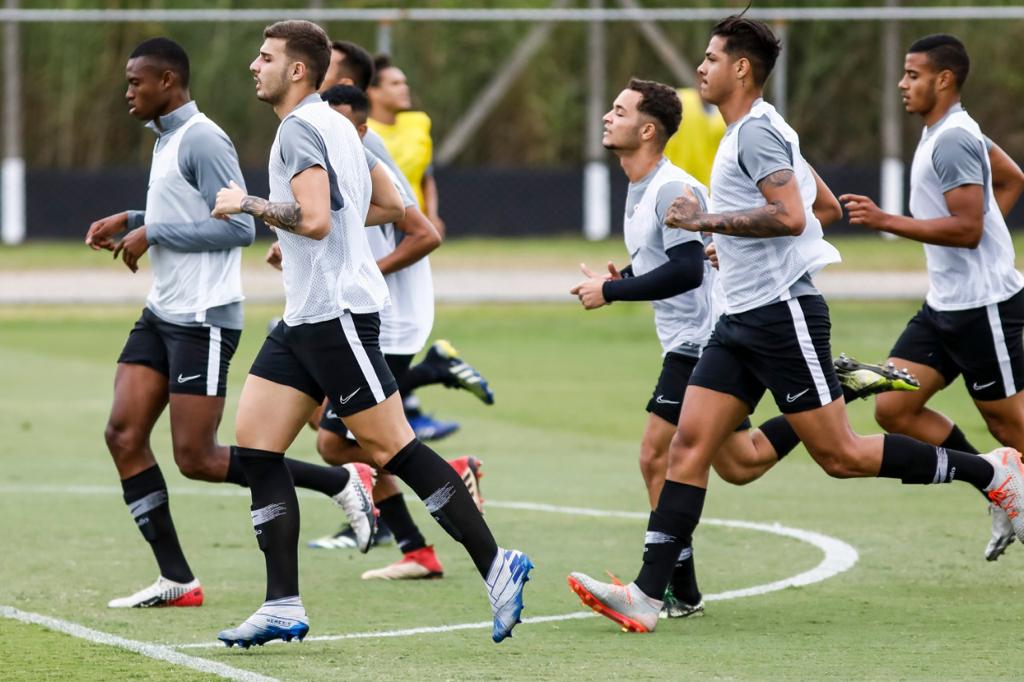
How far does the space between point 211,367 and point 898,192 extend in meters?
18.9

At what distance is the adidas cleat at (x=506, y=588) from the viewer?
6027 millimetres

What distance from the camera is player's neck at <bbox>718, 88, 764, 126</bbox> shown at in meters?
6.49

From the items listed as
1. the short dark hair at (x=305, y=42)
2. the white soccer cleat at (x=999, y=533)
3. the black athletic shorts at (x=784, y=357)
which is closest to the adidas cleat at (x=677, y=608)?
the black athletic shorts at (x=784, y=357)

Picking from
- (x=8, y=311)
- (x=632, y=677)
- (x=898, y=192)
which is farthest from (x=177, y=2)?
(x=632, y=677)

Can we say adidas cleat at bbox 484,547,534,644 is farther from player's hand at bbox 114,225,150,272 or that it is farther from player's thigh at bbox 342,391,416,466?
player's hand at bbox 114,225,150,272

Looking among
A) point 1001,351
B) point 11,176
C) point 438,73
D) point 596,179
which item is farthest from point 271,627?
point 438,73

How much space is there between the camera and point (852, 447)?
Answer: 6.54 metres

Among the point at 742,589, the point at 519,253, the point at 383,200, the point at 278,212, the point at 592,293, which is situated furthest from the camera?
the point at 519,253

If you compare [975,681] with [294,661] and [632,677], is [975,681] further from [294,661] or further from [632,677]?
[294,661]

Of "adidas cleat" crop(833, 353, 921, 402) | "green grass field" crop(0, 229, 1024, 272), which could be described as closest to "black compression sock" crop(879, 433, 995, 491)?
"adidas cleat" crop(833, 353, 921, 402)

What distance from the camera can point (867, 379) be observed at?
6.93 metres

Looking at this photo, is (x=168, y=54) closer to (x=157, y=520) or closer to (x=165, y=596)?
(x=157, y=520)

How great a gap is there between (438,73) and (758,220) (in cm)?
2637

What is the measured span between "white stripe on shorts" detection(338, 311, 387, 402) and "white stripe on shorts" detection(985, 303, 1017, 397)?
2.98 m
